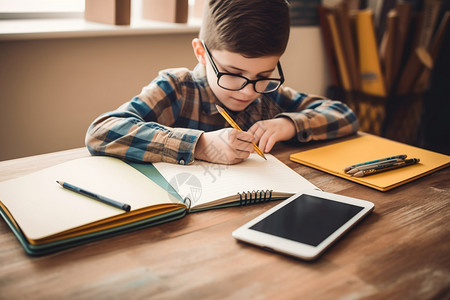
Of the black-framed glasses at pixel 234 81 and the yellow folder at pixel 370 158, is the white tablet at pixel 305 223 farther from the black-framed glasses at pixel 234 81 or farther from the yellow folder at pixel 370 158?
the black-framed glasses at pixel 234 81

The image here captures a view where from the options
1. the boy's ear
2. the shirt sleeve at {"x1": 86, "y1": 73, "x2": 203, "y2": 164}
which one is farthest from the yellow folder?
the boy's ear

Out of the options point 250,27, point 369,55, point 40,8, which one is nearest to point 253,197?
point 250,27

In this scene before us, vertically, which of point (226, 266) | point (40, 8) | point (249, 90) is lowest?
point (226, 266)

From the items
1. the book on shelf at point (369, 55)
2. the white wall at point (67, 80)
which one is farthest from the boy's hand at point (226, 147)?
the book on shelf at point (369, 55)

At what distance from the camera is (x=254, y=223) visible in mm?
694

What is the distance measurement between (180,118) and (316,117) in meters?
0.39

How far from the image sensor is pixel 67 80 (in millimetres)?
1534

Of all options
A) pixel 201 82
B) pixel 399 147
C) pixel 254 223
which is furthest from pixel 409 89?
pixel 254 223

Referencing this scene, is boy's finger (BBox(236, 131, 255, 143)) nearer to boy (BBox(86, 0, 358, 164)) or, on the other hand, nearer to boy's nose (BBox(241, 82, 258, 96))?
boy (BBox(86, 0, 358, 164))

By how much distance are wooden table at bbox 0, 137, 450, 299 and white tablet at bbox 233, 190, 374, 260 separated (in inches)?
0.6

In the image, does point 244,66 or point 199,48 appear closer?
point 244,66

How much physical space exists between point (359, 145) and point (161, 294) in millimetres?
770

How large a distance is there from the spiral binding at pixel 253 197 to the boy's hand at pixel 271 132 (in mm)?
284

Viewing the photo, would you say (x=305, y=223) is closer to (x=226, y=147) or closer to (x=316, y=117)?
(x=226, y=147)
